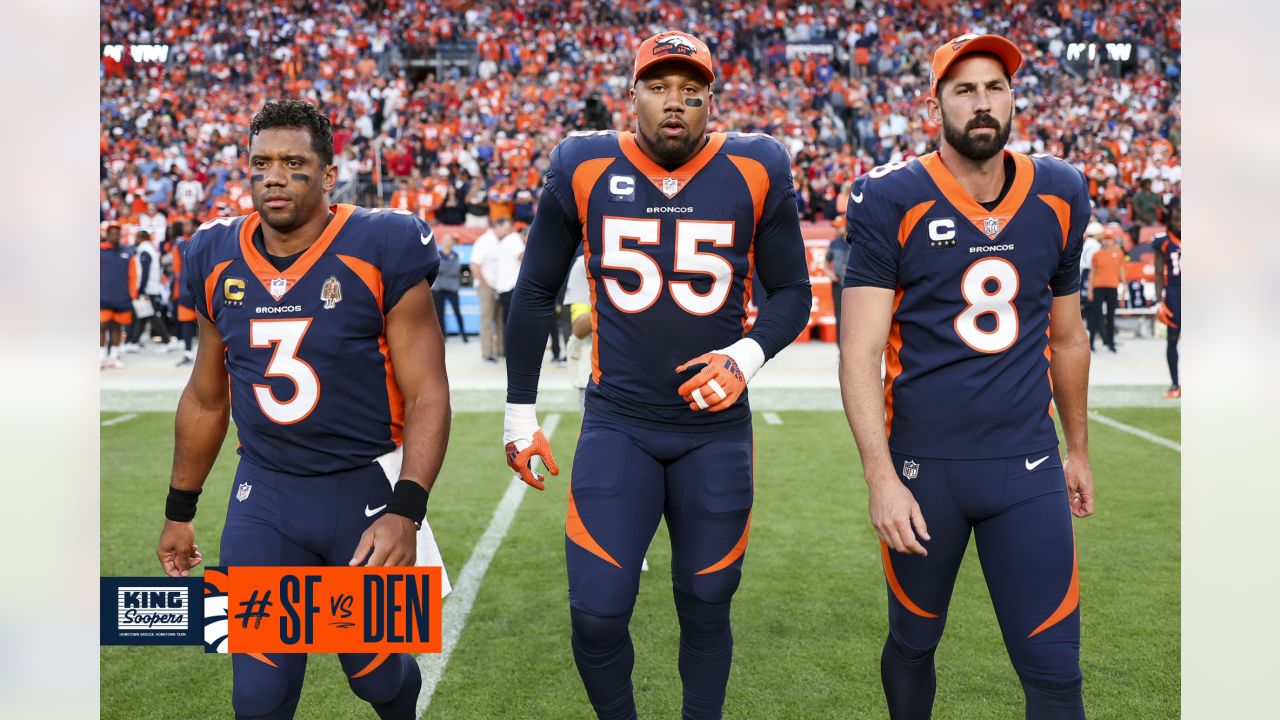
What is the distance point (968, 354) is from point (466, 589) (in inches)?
122

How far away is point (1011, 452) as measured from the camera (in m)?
2.90

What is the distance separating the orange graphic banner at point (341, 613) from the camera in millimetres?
2605

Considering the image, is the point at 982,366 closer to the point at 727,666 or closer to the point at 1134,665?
the point at 727,666

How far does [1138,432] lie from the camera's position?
926 cm

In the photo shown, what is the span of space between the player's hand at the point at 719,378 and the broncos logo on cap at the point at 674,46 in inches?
32.5

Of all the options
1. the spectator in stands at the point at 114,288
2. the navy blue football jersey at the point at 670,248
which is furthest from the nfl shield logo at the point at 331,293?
the spectator in stands at the point at 114,288

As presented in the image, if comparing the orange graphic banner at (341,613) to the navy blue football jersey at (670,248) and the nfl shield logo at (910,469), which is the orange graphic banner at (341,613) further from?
the nfl shield logo at (910,469)

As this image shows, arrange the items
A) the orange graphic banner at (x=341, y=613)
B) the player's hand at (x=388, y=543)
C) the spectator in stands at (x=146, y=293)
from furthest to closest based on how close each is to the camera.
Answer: the spectator in stands at (x=146, y=293)
the player's hand at (x=388, y=543)
the orange graphic banner at (x=341, y=613)

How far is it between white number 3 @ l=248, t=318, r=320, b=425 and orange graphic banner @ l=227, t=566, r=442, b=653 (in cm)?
45

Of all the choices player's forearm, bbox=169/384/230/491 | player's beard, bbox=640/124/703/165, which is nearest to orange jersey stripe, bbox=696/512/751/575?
player's beard, bbox=640/124/703/165

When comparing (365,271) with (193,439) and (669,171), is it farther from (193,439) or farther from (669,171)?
(669,171)

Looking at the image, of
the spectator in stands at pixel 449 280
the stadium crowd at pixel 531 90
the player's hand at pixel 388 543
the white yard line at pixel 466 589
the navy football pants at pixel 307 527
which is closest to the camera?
the player's hand at pixel 388 543

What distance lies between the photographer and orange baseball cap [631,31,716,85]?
312cm

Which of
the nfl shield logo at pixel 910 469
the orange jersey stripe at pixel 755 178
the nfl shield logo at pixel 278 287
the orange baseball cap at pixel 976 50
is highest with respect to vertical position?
the orange baseball cap at pixel 976 50
